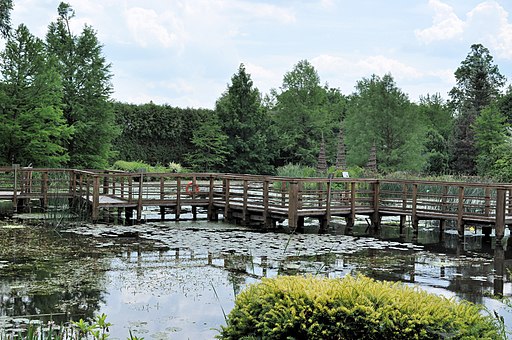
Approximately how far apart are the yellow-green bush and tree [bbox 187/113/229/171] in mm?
29816

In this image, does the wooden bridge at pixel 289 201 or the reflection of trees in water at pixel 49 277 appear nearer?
the reflection of trees in water at pixel 49 277

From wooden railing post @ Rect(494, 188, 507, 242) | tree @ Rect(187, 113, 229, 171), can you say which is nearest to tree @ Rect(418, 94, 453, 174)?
tree @ Rect(187, 113, 229, 171)

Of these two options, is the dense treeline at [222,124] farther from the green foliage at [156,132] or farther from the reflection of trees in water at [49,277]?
the reflection of trees in water at [49,277]

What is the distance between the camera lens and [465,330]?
3857 millimetres

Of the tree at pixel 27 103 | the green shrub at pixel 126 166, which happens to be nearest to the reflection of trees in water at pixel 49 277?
the tree at pixel 27 103

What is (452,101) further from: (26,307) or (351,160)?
(26,307)

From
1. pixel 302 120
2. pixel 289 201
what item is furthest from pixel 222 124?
pixel 289 201

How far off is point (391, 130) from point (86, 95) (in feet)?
48.7

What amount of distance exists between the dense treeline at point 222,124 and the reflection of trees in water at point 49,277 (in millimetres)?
10928

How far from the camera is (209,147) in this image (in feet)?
113

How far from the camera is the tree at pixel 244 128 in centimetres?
3569

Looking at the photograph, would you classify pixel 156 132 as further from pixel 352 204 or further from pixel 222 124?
pixel 352 204

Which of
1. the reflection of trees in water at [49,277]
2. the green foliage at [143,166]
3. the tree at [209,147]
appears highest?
the tree at [209,147]

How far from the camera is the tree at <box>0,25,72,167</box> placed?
72.7 ft
